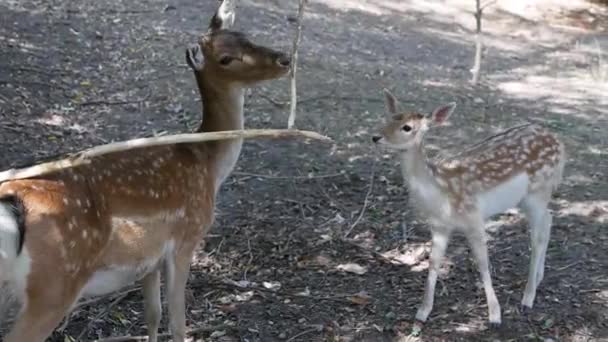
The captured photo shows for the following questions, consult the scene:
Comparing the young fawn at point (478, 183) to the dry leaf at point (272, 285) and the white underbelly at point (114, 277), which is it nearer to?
the dry leaf at point (272, 285)

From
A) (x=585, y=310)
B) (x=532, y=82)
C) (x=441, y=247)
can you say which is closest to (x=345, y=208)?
(x=441, y=247)

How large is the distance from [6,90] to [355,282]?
13.4ft

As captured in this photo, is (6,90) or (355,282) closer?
(355,282)

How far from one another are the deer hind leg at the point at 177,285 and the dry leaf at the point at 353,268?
4.85 ft

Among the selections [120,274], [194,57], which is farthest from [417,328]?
[194,57]

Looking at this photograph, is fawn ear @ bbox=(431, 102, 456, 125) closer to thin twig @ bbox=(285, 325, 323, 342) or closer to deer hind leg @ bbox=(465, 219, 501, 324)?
deer hind leg @ bbox=(465, 219, 501, 324)

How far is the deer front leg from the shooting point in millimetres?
5230

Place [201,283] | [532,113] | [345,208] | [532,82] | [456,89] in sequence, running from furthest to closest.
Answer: [532,82]
[456,89]
[532,113]
[345,208]
[201,283]


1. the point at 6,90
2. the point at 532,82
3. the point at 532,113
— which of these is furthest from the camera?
the point at 532,82

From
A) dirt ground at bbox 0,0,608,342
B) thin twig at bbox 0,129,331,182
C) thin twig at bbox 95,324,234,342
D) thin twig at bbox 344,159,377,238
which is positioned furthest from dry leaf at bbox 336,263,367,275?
thin twig at bbox 0,129,331,182

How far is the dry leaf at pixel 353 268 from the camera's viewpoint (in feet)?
19.4

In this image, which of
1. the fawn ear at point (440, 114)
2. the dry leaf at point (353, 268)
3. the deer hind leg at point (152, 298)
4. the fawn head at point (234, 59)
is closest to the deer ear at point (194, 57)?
the fawn head at point (234, 59)

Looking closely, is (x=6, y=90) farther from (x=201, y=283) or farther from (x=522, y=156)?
(x=522, y=156)

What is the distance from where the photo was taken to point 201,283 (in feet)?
18.8
